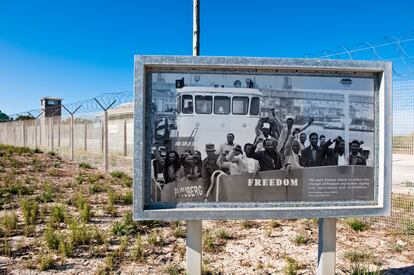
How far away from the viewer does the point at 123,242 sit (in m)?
4.19

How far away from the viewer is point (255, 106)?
276cm

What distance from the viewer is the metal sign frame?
268 centimetres

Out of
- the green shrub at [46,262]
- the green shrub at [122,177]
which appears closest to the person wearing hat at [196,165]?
the green shrub at [46,262]

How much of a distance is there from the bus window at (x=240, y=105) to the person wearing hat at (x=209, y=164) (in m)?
0.37

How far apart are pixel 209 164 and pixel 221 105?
0.53m

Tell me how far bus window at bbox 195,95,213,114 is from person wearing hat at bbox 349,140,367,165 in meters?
1.37

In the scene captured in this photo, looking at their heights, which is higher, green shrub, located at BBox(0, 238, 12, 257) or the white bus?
the white bus

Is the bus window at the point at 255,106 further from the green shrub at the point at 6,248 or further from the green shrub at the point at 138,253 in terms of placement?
the green shrub at the point at 6,248

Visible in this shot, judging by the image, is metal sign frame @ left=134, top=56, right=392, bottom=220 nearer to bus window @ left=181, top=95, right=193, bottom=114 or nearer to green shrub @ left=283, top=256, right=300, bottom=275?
bus window @ left=181, top=95, right=193, bottom=114

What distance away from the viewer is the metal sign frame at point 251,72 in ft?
8.80

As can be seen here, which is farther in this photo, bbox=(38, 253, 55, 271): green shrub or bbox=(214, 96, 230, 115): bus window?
bbox=(38, 253, 55, 271): green shrub

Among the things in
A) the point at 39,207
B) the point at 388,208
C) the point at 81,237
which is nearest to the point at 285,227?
the point at 388,208

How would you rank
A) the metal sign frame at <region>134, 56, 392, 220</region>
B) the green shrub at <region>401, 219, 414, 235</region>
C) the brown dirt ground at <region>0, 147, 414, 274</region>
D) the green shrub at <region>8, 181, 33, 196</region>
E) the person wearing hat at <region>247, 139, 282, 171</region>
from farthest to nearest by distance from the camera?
the green shrub at <region>8, 181, 33, 196</region> < the green shrub at <region>401, 219, 414, 235</region> < the brown dirt ground at <region>0, 147, 414, 274</region> < the person wearing hat at <region>247, 139, 282, 171</region> < the metal sign frame at <region>134, 56, 392, 220</region>

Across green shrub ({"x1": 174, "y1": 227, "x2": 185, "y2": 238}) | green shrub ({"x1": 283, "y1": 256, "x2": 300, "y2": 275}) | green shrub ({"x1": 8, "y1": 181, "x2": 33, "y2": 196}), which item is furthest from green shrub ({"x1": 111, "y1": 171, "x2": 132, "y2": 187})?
green shrub ({"x1": 283, "y1": 256, "x2": 300, "y2": 275})
